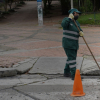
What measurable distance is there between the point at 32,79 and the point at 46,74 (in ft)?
1.65

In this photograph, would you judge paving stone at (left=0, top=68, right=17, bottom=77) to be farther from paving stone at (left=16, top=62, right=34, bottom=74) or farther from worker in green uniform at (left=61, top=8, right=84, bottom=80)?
worker in green uniform at (left=61, top=8, right=84, bottom=80)

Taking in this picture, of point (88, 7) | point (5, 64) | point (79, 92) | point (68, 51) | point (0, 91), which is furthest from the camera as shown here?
point (88, 7)

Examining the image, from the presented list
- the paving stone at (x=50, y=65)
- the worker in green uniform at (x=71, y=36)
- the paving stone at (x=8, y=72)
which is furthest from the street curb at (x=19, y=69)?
the worker in green uniform at (x=71, y=36)

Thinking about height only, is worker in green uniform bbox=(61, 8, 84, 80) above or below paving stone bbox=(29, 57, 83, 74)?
above

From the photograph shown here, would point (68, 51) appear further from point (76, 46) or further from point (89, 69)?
point (89, 69)

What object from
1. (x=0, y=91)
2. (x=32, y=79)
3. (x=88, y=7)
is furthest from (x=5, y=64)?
(x=88, y=7)

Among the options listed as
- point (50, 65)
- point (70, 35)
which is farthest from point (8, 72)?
point (70, 35)

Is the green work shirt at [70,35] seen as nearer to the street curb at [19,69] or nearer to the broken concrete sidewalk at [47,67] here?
the broken concrete sidewalk at [47,67]

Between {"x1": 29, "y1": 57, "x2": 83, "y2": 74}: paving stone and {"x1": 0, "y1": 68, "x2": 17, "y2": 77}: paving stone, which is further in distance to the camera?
{"x1": 29, "y1": 57, "x2": 83, "y2": 74}: paving stone

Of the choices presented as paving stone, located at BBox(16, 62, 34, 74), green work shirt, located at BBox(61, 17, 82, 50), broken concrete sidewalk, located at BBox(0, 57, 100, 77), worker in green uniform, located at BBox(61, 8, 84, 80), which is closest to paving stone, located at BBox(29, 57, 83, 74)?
broken concrete sidewalk, located at BBox(0, 57, 100, 77)

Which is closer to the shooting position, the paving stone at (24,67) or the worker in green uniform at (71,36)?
Answer: the worker in green uniform at (71,36)

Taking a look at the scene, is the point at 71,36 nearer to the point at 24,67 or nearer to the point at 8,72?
the point at 24,67

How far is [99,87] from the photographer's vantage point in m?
4.73

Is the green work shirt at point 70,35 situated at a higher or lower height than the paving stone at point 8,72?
higher
